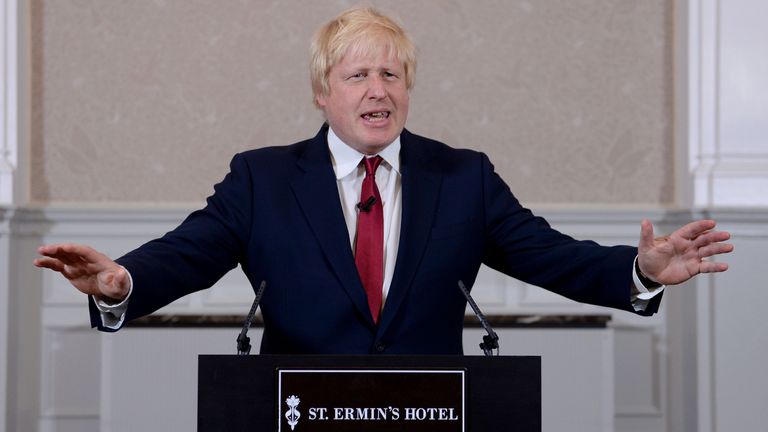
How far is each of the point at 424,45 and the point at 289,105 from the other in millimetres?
622

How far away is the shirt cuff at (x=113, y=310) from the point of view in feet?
5.87

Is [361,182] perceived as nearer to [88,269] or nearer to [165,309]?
[88,269]

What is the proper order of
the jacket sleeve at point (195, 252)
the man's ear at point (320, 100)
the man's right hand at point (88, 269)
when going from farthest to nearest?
1. the man's ear at point (320, 100)
2. the jacket sleeve at point (195, 252)
3. the man's right hand at point (88, 269)

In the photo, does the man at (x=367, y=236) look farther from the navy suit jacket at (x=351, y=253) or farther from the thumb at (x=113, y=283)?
the thumb at (x=113, y=283)

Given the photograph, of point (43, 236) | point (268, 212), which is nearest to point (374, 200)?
point (268, 212)

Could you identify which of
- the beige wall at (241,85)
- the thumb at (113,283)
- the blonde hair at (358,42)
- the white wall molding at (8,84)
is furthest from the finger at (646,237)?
the white wall molding at (8,84)

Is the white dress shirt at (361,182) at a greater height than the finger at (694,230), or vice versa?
the white dress shirt at (361,182)

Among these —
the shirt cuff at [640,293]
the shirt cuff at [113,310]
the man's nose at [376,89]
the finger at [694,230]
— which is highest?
the man's nose at [376,89]

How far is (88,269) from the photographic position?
1.70 m

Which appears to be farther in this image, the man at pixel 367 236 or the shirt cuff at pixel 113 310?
the man at pixel 367 236

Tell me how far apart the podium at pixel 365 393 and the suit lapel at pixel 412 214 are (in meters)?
0.45

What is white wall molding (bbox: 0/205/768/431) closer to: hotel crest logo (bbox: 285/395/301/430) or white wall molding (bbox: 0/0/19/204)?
white wall molding (bbox: 0/0/19/204)

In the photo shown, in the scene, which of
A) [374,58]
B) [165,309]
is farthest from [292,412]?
[165,309]

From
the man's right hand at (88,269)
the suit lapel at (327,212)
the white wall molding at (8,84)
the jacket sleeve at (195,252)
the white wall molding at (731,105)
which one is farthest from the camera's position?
the white wall molding at (8,84)
